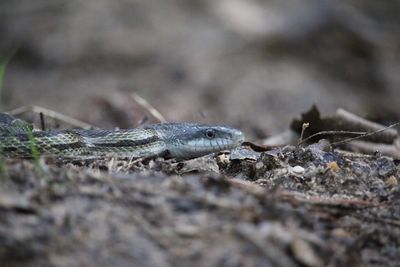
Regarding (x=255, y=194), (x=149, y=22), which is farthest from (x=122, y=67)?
(x=255, y=194)

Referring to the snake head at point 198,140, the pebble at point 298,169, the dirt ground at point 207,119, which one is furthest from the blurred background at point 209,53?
the pebble at point 298,169

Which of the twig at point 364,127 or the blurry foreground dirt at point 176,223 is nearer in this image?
the blurry foreground dirt at point 176,223

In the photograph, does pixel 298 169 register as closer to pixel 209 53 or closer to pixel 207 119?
pixel 207 119

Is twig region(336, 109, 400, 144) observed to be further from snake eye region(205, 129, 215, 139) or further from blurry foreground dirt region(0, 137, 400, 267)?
blurry foreground dirt region(0, 137, 400, 267)

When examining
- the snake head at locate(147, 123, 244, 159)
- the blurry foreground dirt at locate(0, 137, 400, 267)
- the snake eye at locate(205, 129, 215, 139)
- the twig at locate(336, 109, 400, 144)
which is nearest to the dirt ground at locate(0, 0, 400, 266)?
the blurry foreground dirt at locate(0, 137, 400, 267)

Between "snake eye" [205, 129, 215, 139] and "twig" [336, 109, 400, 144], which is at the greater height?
"twig" [336, 109, 400, 144]

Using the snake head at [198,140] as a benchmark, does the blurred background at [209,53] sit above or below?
above

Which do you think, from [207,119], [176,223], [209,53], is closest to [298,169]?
[176,223]

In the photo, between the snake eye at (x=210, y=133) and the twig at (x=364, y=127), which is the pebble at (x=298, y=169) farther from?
the twig at (x=364, y=127)
